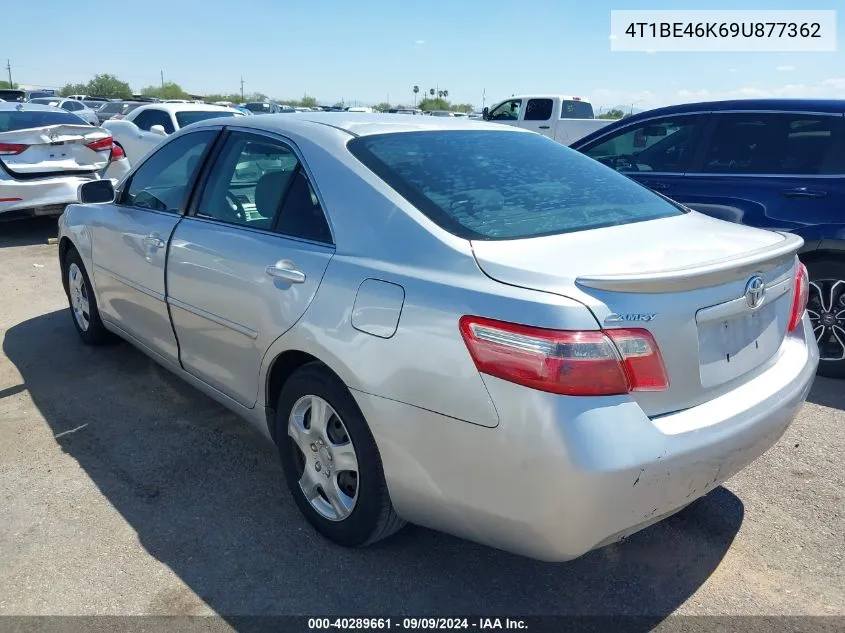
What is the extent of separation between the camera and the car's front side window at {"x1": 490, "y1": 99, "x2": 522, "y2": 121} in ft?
58.5

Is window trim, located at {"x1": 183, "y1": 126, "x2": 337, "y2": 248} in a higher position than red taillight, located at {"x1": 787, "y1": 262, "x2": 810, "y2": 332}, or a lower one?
higher

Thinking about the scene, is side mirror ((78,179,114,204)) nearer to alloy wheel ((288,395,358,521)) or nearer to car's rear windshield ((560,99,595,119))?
alloy wheel ((288,395,358,521))

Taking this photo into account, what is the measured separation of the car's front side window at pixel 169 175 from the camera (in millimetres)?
3625

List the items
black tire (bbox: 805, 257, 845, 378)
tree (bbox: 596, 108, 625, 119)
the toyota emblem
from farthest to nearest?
tree (bbox: 596, 108, 625, 119) → black tire (bbox: 805, 257, 845, 378) → the toyota emblem

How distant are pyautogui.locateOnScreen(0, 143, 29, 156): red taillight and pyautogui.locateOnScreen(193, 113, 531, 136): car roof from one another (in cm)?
580

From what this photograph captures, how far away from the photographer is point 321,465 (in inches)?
109

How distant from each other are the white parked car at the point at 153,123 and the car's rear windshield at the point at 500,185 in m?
9.16

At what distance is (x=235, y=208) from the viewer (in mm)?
3275

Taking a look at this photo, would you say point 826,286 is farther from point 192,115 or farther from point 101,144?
point 192,115

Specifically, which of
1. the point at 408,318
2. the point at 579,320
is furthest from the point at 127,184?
the point at 579,320

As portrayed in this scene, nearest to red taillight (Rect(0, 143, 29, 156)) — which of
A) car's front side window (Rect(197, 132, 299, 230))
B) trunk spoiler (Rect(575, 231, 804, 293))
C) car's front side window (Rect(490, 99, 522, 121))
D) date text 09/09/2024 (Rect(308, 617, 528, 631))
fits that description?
car's front side window (Rect(197, 132, 299, 230))

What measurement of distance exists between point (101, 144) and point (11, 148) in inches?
44.4

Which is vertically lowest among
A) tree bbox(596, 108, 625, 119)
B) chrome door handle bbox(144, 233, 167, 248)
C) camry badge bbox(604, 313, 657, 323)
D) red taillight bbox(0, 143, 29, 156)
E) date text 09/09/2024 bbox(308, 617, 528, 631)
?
date text 09/09/2024 bbox(308, 617, 528, 631)

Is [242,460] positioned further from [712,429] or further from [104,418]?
[712,429]
